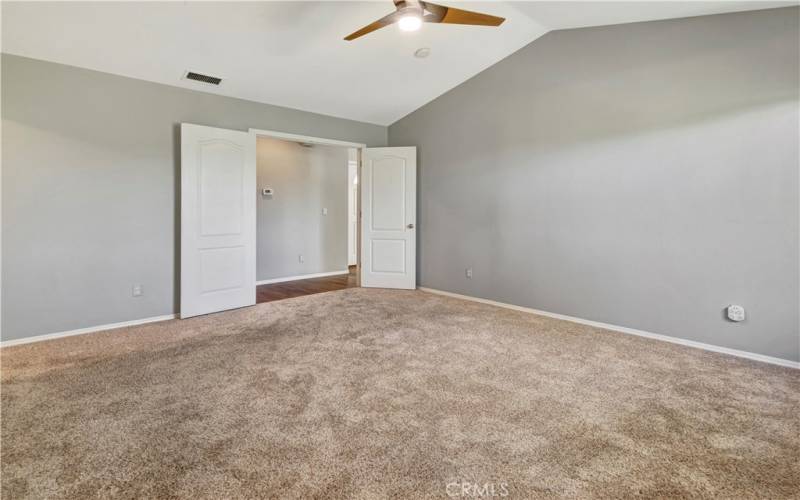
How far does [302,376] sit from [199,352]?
1.09 metres

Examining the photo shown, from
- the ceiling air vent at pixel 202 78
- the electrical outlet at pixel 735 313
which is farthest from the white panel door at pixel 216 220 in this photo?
the electrical outlet at pixel 735 313

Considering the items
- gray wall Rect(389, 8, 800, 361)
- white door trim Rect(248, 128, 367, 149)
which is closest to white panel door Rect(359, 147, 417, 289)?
white door trim Rect(248, 128, 367, 149)

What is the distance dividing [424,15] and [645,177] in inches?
101

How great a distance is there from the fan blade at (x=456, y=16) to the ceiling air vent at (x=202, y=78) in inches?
102

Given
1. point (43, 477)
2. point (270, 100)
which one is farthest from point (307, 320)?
point (270, 100)

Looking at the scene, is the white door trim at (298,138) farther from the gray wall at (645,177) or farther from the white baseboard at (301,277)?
the white baseboard at (301,277)

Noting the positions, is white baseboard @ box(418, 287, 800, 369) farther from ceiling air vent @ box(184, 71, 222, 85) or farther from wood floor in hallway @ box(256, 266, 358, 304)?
ceiling air vent @ box(184, 71, 222, 85)

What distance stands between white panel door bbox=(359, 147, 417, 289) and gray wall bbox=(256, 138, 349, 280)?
4.86 feet

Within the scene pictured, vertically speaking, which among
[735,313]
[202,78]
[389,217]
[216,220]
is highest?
[202,78]

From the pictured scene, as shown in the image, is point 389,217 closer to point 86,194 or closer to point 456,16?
point 456,16

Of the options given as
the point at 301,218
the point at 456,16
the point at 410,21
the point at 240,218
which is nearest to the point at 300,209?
the point at 301,218

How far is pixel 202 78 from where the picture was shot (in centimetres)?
390

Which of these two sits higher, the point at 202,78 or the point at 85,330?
the point at 202,78

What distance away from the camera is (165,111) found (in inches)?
154
